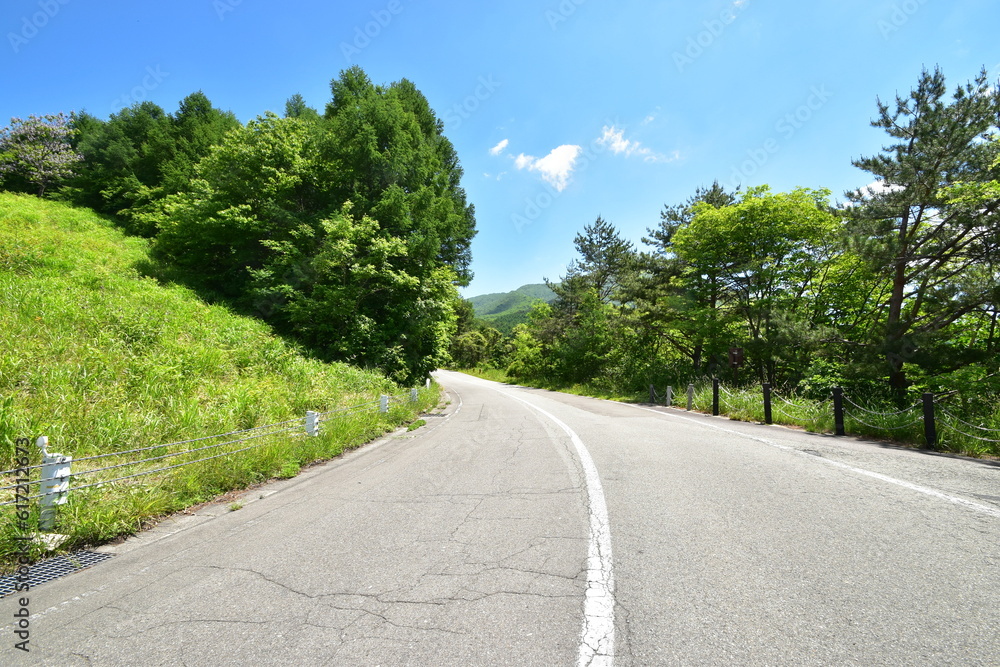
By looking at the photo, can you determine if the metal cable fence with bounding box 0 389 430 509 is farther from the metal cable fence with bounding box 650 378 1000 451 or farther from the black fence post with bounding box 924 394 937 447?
the black fence post with bounding box 924 394 937 447

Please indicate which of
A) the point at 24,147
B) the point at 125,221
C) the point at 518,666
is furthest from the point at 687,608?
the point at 24,147

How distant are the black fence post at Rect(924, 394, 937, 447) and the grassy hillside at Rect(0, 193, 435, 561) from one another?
10.9 metres

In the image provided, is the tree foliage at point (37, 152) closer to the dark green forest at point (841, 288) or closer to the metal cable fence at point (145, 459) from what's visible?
the metal cable fence at point (145, 459)

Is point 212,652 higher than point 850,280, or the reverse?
point 850,280

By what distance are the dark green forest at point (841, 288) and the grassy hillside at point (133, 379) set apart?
45.2ft

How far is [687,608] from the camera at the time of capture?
231 cm

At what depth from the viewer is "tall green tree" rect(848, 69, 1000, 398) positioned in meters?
9.37

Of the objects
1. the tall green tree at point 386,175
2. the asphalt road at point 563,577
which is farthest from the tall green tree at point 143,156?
the asphalt road at point 563,577

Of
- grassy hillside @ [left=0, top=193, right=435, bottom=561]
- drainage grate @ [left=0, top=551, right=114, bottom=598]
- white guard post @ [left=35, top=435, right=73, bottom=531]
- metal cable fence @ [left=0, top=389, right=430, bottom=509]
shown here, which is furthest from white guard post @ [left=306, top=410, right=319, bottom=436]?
drainage grate @ [left=0, top=551, right=114, bottom=598]

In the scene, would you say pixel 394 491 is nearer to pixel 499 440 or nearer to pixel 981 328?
pixel 499 440

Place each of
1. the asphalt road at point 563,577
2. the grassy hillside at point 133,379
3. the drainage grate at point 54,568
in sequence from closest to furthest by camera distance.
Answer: the asphalt road at point 563,577 < the drainage grate at point 54,568 < the grassy hillside at point 133,379

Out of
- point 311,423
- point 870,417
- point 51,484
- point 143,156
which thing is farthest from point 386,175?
point 143,156

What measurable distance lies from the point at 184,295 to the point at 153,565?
14.2 meters

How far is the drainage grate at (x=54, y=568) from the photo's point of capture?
2.95 m
